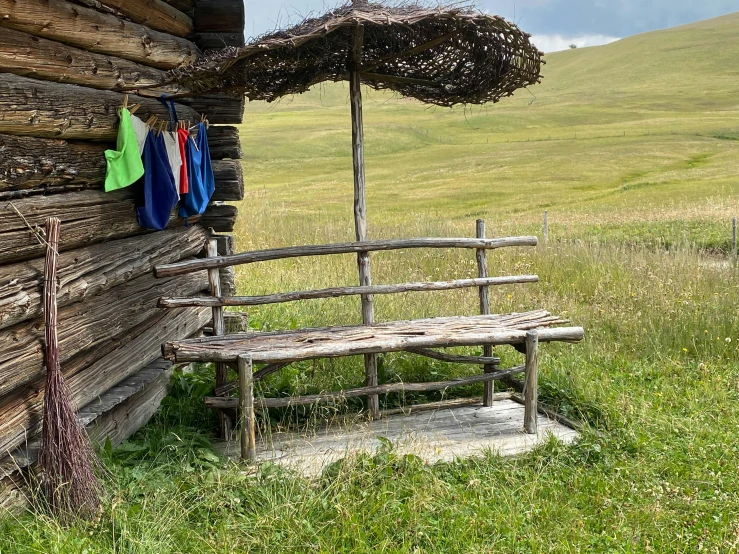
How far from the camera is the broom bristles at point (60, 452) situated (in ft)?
12.4

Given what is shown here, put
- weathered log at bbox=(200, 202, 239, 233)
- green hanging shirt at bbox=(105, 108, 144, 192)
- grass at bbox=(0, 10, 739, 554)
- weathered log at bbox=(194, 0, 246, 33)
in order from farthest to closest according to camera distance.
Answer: weathered log at bbox=(200, 202, 239, 233) → weathered log at bbox=(194, 0, 246, 33) → green hanging shirt at bbox=(105, 108, 144, 192) → grass at bbox=(0, 10, 739, 554)

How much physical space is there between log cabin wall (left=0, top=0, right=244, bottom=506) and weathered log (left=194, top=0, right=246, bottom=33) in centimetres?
2

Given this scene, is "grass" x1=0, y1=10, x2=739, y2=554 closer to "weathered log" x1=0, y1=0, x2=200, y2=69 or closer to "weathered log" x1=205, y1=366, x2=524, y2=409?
"weathered log" x1=205, y1=366, x2=524, y2=409

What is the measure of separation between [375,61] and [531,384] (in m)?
2.68

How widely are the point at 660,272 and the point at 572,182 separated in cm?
2554

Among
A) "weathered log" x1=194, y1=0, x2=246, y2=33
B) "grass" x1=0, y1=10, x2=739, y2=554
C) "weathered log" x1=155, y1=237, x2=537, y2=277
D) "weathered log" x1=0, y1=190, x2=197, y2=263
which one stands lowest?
"grass" x1=0, y1=10, x2=739, y2=554

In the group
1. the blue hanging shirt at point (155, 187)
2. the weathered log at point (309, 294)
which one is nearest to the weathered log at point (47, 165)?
the blue hanging shirt at point (155, 187)

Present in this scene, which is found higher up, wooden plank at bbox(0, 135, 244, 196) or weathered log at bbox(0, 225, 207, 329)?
wooden plank at bbox(0, 135, 244, 196)

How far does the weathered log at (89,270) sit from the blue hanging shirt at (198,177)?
29 centimetres

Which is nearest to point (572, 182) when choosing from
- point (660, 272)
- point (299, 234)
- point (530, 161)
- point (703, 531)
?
point (530, 161)

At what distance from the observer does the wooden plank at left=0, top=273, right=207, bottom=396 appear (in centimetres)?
379

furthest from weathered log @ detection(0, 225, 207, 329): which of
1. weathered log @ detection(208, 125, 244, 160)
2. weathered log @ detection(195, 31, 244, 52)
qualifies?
weathered log @ detection(195, 31, 244, 52)

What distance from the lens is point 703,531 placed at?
12.9ft

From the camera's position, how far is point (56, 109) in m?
4.29
